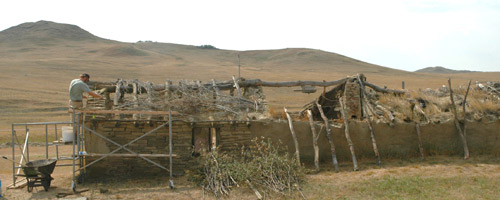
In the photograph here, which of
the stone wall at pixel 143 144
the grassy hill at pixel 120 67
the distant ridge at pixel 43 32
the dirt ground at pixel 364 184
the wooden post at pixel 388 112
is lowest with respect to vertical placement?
the dirt ground at pixel 364 184

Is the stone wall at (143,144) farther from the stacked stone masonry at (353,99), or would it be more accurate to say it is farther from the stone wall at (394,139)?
the stacked stone masonry at (353,99)

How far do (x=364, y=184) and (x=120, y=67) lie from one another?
44.9 m

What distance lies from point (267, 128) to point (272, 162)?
1.40 metres

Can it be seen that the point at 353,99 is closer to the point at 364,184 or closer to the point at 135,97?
the point at 364,184

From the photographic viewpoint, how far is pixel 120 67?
4891 cm

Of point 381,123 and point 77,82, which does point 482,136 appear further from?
point 77,82

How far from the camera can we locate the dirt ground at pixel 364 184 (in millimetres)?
7789

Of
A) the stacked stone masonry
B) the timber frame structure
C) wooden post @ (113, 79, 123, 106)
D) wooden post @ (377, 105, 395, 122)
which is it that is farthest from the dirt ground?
the stacked stone masonry

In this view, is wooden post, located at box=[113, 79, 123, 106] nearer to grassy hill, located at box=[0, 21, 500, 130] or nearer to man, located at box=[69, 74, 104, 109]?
man, located at box=[69, 74, 104, 109]

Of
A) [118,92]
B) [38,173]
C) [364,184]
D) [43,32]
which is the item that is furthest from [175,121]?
[43,32]

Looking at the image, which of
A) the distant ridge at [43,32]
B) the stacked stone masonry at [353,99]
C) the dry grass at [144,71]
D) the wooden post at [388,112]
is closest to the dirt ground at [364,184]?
the wooden post at [388,112]

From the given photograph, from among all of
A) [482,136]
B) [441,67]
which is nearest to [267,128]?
[482,136]

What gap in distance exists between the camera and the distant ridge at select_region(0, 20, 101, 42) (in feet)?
240

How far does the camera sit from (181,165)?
9.45 meters
